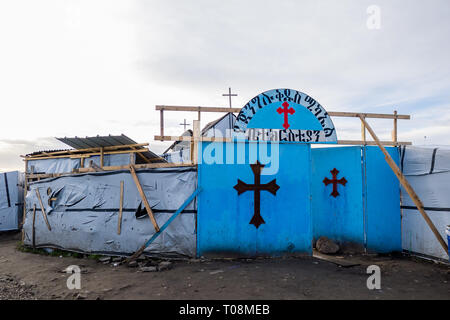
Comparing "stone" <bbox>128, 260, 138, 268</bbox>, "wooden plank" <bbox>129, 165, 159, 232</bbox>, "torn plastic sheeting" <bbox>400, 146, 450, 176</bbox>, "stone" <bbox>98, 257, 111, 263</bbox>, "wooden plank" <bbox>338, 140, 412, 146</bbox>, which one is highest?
"wooden plank" <bbox>338, 140, 412, 146</bbox>

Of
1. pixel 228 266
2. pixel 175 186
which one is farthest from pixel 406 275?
pixel 175 186

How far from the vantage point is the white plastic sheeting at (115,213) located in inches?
301

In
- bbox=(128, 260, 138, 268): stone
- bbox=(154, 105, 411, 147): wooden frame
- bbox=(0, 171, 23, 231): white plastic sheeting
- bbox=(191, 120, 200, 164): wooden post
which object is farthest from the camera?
bbox=(0, 171, 23, 231): white plastic sheeting

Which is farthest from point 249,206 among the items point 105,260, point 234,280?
point 105,260

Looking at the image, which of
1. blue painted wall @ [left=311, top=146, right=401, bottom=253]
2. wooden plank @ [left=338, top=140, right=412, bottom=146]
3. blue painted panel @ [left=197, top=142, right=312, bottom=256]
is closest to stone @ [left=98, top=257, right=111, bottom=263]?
blue painted panel @ [left=197, top=142, right=312, bottom=256]

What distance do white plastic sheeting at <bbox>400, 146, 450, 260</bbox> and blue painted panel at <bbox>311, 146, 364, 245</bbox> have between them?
3.98 ft

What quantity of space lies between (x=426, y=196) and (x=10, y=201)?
54.5ft

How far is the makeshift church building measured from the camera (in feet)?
25.1

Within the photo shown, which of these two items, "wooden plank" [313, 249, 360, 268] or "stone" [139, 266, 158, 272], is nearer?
"stone" [139, 266, 158, 272]

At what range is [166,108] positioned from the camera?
7727 mm

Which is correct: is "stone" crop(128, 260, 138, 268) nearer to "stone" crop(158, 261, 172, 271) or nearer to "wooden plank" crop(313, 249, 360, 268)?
"stone" crop(158, 261, 172, 271)

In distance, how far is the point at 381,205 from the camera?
8.74 meters
